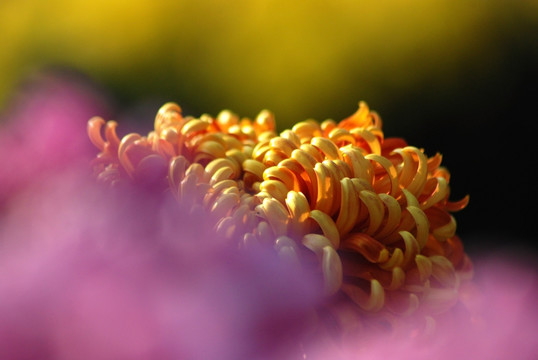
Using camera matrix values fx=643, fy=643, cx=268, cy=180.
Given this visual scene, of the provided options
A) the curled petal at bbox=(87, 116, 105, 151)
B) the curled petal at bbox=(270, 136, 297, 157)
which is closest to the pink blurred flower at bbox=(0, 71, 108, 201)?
the curled petal at bbox=(87, 116, 105, 151)

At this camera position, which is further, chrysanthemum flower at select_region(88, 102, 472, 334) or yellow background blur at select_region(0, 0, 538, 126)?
yellow background blur at select_region(0, 0, 538, 126)

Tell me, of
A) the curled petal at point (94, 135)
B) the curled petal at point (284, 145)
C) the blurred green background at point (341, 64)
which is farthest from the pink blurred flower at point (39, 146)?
the blurred green background at point (341, 64)

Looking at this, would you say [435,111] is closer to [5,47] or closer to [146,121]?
[146,121]

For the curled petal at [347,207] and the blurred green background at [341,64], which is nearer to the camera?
the curled petal at [347,207]

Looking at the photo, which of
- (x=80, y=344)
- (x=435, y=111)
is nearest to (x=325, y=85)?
(x=435, y=111)

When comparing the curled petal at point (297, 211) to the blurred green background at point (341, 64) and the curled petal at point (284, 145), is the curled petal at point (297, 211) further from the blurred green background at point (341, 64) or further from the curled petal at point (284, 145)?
the blurred green background at point (341, 64)

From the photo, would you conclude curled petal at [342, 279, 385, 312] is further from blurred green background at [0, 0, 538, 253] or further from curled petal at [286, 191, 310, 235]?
blurred green background at [0, 0, 538, 253]
